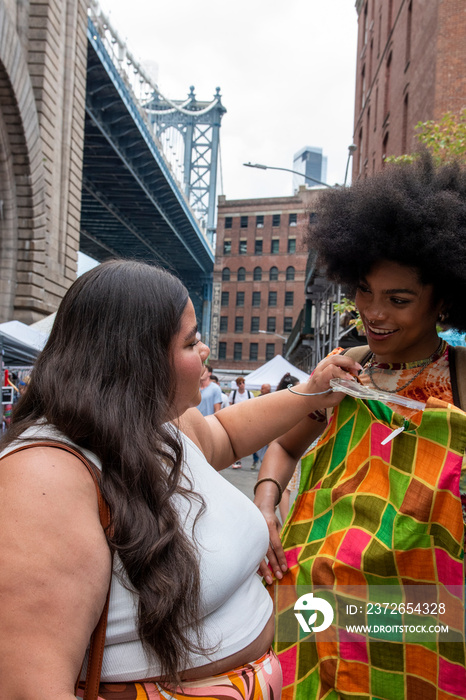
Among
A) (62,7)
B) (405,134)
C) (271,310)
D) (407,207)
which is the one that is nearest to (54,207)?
(62,7)

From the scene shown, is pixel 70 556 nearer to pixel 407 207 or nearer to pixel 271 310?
pixel 407 207

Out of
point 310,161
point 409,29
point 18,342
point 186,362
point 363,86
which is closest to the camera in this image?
point 186,362

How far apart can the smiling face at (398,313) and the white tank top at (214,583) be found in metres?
0.72

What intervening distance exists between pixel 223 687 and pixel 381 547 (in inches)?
20.8

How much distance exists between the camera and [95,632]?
1064 millimetres

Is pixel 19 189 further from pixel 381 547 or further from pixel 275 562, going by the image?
pixel 381 547

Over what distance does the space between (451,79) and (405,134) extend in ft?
13.5

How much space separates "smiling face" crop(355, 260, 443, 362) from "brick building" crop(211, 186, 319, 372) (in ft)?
213

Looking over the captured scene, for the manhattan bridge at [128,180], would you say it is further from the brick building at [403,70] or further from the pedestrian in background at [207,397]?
the brick building at [403,70]

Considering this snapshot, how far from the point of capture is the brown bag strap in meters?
1.05

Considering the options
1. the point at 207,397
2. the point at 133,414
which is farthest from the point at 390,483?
the point at 207,397

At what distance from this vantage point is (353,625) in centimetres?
159

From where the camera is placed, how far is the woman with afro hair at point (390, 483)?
4.90ft

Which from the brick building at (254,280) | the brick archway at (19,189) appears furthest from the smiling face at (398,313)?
the brick building at (254,280)
